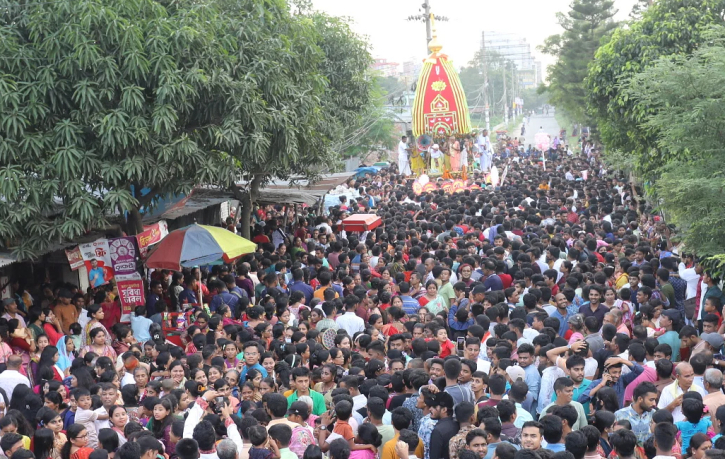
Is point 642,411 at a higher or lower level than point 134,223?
lower

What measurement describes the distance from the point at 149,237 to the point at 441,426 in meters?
6.75

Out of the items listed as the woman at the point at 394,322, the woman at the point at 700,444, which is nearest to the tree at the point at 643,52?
the woman at the point at 394,322

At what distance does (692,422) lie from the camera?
611 centimetres

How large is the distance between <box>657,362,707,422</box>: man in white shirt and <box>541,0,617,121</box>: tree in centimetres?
3111

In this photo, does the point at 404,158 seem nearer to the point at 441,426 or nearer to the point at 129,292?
the point at 129,292

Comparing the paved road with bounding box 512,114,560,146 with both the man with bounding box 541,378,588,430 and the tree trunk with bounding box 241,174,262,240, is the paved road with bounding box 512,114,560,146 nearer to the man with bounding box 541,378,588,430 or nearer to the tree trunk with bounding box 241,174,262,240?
the tree trunk with bounding box 241,174,262,240

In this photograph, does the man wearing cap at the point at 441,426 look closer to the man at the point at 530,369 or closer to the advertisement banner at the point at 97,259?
the man at the point at 530,369

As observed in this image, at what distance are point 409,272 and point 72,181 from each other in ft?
16.0

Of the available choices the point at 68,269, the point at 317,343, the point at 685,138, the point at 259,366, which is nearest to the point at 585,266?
the point at 685,138

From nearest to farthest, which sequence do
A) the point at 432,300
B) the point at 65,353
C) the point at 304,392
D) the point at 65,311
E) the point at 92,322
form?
1. the point at 304,392
2. the point at 65,353
3. the point at 92,322
4. the point at 432,300
5. the point at 65,311

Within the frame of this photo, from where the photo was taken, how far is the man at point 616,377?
7.02m

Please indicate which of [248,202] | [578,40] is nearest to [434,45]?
[578,40]

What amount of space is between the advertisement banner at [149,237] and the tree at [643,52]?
8570mm

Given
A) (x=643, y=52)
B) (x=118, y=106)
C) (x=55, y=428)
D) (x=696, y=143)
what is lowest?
(x=55, y=428)
